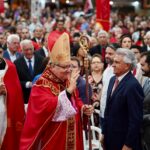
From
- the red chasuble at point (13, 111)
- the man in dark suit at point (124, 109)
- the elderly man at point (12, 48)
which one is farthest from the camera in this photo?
the elderly man at point (12, 48)

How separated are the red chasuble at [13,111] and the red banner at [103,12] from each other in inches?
224

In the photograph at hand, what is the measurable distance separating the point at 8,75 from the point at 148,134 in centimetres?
190

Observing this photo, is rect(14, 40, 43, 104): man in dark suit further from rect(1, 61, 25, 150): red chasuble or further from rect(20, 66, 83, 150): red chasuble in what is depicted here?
rect(20, 66, 83, 150): red chasuble

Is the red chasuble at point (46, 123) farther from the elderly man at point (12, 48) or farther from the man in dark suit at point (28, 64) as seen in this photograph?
the elderly man at point (12, 48)

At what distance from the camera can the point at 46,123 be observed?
543cm

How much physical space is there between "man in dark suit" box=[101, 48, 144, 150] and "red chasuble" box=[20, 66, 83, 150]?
0.43 m

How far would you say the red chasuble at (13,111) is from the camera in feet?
21.1

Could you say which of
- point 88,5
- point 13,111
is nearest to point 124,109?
point 13,111

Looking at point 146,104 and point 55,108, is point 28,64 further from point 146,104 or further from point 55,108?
point 55,108

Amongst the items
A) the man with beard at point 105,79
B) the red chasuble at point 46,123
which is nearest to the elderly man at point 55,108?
the red chasuble at point 46,123

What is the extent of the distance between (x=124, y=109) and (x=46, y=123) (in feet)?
2.90

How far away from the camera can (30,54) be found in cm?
871

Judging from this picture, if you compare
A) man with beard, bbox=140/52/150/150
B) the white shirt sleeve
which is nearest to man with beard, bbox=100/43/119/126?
man with beard, bbox=140/52/150/150

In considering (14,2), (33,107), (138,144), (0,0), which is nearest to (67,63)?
(33,107)
